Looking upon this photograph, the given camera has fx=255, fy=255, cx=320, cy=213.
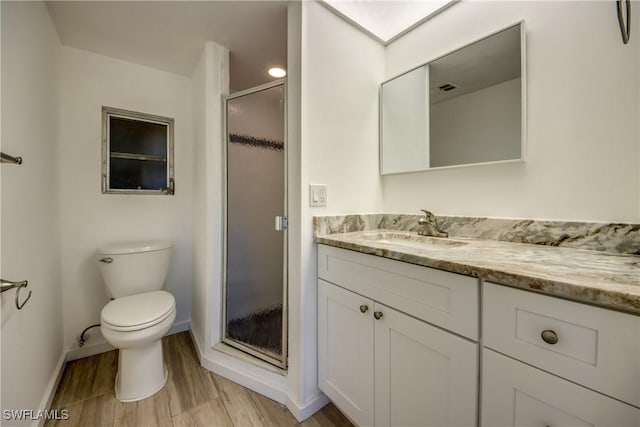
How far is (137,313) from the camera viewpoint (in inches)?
55.6

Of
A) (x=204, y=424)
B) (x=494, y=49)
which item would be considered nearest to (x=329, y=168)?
(x=494, y=49)

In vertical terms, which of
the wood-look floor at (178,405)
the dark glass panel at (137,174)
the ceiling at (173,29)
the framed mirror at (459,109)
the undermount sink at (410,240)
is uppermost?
the ceiling at (173,29)

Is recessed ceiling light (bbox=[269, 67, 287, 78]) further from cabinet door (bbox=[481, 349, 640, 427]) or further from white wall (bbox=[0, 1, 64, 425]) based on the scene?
cabinet door (bbox=[481, 349, 640, 427])

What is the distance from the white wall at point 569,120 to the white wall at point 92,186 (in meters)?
2.12

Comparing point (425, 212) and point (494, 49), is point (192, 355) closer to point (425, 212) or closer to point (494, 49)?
point (425, 212)

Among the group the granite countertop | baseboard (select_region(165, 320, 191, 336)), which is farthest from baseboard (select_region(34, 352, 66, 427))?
the granite countertop

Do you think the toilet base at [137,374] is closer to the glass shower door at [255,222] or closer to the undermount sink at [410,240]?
the glass shower door at [255,222]

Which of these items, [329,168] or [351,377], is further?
[329,168]

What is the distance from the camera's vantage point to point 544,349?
1.96ft

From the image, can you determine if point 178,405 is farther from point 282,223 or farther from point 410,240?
point 410,240

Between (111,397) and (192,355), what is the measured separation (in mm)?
473

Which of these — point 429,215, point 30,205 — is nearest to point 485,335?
point 429,215

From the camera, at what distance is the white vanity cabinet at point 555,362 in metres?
0.51

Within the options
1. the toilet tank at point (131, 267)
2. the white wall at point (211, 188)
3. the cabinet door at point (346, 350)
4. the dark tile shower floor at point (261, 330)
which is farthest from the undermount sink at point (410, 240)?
the toilet tank at point (131, 267)
